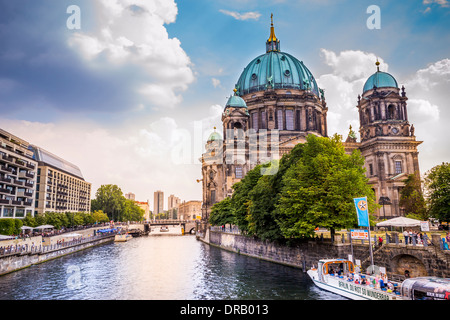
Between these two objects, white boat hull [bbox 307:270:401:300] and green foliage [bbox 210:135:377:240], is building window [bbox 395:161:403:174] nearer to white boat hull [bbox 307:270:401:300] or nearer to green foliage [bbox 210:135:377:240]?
green foliage [bbox 210:135:377:240]

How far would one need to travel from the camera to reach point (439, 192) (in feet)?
135

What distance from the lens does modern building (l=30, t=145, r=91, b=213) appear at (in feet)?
309

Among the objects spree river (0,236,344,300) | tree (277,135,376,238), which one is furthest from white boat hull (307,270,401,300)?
tree (277,135,376,238)

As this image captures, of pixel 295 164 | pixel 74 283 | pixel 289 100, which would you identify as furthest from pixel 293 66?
pixel 74 283

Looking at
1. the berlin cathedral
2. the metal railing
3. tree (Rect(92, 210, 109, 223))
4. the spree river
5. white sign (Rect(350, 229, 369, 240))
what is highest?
the berlin cathedral

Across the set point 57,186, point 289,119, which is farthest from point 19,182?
point 289,119

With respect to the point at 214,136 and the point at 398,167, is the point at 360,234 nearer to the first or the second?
the point at 398,167

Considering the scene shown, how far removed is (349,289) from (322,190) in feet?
38.7

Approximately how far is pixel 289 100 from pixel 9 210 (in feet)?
243

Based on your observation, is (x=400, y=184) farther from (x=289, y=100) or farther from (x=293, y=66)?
(x=293, y=66)

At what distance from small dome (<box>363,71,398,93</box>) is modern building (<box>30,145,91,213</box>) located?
85.9m

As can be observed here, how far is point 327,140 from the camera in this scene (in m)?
41.8

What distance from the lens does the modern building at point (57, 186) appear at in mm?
94250

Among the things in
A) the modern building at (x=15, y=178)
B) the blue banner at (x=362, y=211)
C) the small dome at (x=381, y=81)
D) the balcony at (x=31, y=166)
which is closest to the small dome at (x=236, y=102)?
the small dome at (x=381, y=81)
